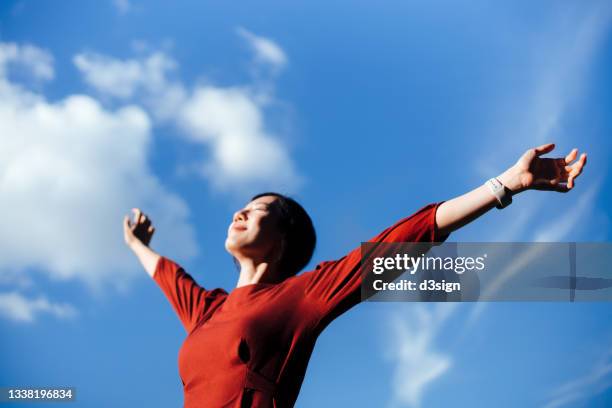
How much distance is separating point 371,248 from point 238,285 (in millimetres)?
970

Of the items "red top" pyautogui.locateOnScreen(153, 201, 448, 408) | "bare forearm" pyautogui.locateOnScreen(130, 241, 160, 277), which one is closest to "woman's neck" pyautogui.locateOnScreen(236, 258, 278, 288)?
"red top" pyautogui.locateOnScreen(153, 201, 448, 408)

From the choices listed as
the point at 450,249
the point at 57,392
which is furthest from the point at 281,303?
the point at 57,392

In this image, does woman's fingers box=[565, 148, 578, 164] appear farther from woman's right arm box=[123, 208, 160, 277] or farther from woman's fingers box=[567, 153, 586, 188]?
woman's right arm box=[123, 208, 160, 277]

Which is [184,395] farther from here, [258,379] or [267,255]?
[267,255]

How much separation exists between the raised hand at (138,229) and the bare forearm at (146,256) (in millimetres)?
45

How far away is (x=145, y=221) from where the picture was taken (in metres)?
4.92

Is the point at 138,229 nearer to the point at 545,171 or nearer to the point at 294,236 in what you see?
the point at 294,236

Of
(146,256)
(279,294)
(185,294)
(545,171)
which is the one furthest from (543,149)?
(146,256)

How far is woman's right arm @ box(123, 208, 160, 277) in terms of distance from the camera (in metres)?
4.64

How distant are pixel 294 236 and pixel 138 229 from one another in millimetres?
1413

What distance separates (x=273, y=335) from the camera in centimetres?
335

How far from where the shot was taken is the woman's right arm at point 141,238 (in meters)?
4.64

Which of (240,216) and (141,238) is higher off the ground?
(141,238)

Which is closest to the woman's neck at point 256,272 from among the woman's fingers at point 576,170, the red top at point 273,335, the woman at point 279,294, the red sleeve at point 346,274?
the woman at point 279,294
